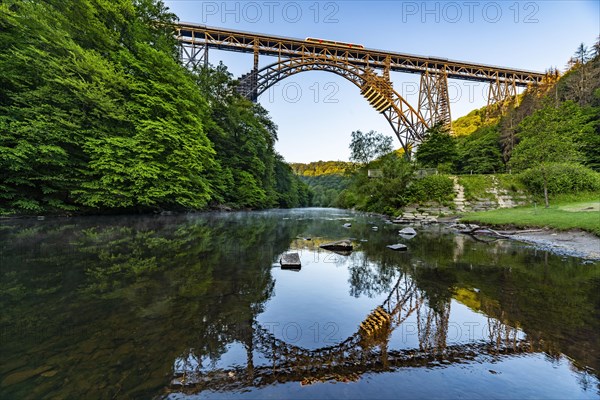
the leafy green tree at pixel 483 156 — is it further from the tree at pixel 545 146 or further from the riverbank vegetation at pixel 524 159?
the tree at pixel 545 146

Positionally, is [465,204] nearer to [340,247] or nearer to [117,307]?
[340,247]

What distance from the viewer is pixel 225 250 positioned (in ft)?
25.6

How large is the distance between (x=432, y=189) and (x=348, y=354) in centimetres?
2241

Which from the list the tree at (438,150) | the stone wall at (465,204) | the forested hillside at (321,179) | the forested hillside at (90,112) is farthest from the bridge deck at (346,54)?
the forested hillside at (321,179)

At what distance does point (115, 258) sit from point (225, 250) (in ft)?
9.07

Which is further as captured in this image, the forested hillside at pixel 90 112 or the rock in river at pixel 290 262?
the forested hillside at pixel 90 112

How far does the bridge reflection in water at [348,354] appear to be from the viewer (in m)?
2.21

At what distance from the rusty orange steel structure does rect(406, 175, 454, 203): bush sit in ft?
55.4

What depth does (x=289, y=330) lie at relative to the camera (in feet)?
10.4

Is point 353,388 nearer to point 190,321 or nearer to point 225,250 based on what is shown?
point 190,321

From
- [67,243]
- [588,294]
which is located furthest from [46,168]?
[588,294]

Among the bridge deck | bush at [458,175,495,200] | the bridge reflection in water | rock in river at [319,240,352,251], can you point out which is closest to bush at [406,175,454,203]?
bush at [458,175,495,200]

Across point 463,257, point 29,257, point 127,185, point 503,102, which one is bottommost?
point 463,257

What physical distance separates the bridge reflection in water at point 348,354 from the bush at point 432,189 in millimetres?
20562
